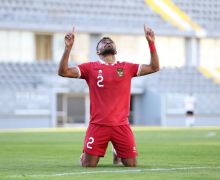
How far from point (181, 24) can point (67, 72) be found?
42.0 metres

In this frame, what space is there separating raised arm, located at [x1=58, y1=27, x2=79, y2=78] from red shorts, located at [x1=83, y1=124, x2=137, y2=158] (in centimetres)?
78

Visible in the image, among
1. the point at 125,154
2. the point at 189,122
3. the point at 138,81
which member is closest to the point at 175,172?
the point at 125,154

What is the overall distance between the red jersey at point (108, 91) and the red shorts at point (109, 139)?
78 mm

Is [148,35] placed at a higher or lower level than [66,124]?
higher

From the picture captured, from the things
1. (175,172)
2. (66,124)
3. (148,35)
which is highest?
(148,35)

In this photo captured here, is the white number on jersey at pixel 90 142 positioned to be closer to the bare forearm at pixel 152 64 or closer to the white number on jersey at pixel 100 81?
the white number on jersey at pixel 100 81

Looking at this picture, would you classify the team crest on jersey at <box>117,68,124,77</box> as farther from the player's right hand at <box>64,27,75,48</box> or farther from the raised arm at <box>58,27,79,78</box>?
the player's right hand at <box>64,27,75,48</box>

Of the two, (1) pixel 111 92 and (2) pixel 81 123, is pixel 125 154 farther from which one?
(2) pixel 81 123

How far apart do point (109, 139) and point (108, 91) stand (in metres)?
0.63

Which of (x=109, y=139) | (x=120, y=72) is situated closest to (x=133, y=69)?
(x=120, y=72)

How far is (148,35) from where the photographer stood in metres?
10.1

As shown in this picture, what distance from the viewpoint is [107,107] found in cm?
1047

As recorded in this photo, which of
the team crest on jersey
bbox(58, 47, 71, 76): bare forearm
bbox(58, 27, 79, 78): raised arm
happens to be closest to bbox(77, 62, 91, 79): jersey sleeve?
bbox(58, 27, 79, 78): raised arm

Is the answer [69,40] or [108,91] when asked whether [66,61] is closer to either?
[69,40]
